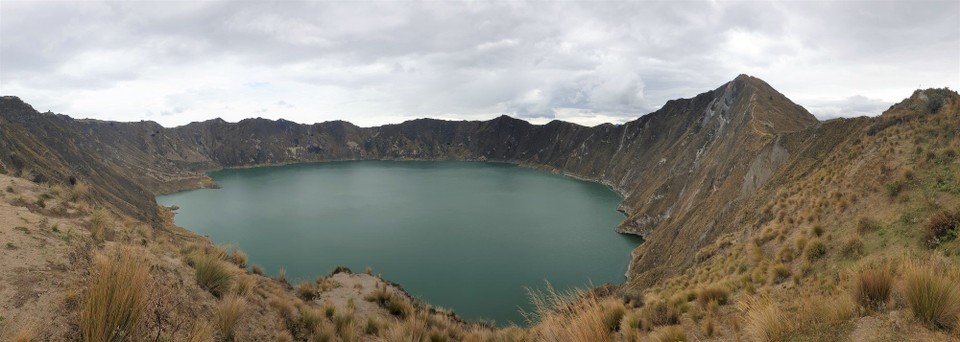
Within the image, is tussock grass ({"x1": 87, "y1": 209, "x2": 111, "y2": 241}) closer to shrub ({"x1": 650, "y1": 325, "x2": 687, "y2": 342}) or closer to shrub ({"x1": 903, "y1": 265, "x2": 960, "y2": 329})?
shrub ({"x1": 650, "y1": 325, "x2": 687, "y2": 342})

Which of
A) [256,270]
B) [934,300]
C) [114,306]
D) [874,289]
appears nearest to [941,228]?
[874,289]

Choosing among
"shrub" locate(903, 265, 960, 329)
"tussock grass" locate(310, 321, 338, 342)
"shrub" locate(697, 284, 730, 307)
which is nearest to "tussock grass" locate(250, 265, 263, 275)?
"tussock grass" locate(310, 321, 338, 342)

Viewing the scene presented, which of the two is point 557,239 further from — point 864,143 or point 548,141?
point 548,141

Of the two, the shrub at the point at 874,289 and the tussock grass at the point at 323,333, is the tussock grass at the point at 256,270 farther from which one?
the shrub at the point at 874,289

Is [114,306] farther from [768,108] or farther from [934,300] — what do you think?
[768,108]

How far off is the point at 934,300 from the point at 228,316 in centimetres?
853

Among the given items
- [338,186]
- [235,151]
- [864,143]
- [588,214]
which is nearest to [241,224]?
[338,186]

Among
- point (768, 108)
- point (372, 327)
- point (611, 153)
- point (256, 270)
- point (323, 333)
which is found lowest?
point (372, 327)

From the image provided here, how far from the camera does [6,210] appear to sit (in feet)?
24.8

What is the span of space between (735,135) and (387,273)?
4614cm

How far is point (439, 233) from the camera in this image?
185 ft

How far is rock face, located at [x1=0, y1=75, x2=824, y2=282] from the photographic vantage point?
3453 centimetres

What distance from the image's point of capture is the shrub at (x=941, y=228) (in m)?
7.34

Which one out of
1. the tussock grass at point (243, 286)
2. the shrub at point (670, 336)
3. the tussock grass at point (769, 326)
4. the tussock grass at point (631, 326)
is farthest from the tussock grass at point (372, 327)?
the tussock grass at point (769, 326)
